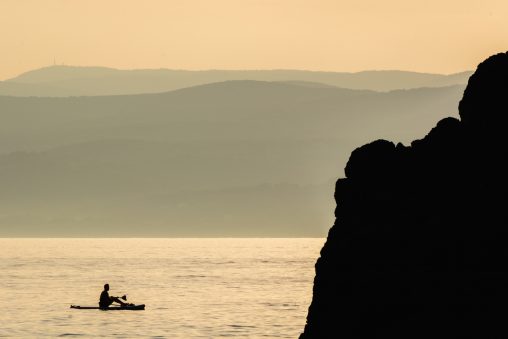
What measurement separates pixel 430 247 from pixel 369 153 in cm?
578

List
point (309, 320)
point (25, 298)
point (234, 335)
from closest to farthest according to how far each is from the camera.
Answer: point (309, 320) < point (234, 335) < point (25, 298)

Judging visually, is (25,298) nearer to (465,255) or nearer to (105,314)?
(105,314)

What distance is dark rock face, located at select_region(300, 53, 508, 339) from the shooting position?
140ft

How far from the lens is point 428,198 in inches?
1797

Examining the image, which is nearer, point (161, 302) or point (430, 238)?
point (430, 238)

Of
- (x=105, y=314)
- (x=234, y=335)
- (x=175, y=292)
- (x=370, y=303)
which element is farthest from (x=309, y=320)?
(x=175, y=292)

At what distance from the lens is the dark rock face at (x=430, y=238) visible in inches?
A: 1683

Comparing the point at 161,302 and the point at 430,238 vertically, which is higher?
the point at 161,302

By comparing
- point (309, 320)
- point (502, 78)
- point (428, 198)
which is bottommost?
point (309, 320)

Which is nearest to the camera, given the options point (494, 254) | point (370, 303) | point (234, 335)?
point (494, 254)

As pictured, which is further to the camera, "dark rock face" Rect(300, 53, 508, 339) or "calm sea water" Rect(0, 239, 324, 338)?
"calm sea water" Rect(0, 239, 324, 338)

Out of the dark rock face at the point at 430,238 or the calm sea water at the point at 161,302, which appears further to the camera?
the calm sea water at the point at 161,302

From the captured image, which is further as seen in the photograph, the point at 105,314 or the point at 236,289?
the point at 236,289

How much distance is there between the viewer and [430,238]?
4444cm
